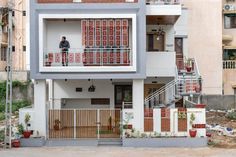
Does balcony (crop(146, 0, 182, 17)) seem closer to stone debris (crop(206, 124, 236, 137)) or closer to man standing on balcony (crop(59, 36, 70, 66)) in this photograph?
man standing on balcony (crop(59, 36, 70, 66))

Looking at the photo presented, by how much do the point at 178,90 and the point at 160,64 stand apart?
233 centimetres

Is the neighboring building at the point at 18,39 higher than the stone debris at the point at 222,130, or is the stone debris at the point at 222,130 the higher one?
the neighboring building at the point at 18,39

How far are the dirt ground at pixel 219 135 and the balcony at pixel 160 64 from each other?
13.7ft

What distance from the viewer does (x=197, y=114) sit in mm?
23719

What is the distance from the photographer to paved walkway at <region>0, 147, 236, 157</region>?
2058 cm

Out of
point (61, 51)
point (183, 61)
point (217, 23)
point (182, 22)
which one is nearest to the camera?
point (61, 51)

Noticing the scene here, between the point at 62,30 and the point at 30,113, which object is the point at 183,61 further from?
the point at 30,113

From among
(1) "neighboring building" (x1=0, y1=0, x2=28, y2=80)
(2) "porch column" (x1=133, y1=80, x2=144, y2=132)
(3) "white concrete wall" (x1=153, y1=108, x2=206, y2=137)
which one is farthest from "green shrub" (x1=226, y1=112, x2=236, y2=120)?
(1) "neighboring building" (x1=0, y1=0, x2=28, y2=80)

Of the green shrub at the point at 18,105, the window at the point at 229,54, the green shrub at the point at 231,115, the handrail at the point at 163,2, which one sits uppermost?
the handrail at the point at 163,2

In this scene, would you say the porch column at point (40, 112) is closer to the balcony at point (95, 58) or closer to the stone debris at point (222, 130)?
the balcony at point (95, 58)

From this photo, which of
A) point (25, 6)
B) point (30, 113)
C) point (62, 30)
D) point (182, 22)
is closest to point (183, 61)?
point (182, 22)

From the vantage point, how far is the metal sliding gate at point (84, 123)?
2495 cm

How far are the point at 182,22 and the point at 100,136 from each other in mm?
13440

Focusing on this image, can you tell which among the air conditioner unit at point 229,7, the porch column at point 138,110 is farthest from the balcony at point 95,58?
the air conditioner unit at point 229,7
